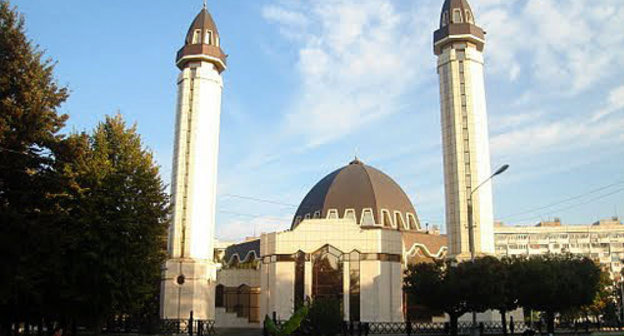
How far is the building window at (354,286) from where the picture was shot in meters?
46.5

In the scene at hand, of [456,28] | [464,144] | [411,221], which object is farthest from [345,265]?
[456,28]

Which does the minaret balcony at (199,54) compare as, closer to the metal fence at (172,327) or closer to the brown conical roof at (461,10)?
the brown conical roof at (461,10)

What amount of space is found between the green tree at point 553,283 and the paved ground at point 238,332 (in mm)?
19759

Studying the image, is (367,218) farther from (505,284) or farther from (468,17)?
(505,284)

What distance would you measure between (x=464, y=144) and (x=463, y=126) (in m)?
1.48

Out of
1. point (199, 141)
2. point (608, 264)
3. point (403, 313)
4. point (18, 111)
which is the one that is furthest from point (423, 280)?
point (608, 264)

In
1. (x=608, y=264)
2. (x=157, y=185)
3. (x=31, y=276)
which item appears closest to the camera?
(x=31, y=276)

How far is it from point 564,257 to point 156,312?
34.3 metres

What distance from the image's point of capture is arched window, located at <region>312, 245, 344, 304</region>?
47594 millimetres

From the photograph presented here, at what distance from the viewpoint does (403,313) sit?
1866 inches

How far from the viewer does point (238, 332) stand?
4909 centimetres

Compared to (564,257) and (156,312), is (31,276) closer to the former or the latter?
(156,312)

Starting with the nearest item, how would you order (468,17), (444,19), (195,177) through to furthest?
(195,177), (468,17), (444,19)

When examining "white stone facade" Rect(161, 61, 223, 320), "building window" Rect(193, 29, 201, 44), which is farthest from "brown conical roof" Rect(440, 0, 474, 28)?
"building window" Rect(193, 29, 201, 44)
